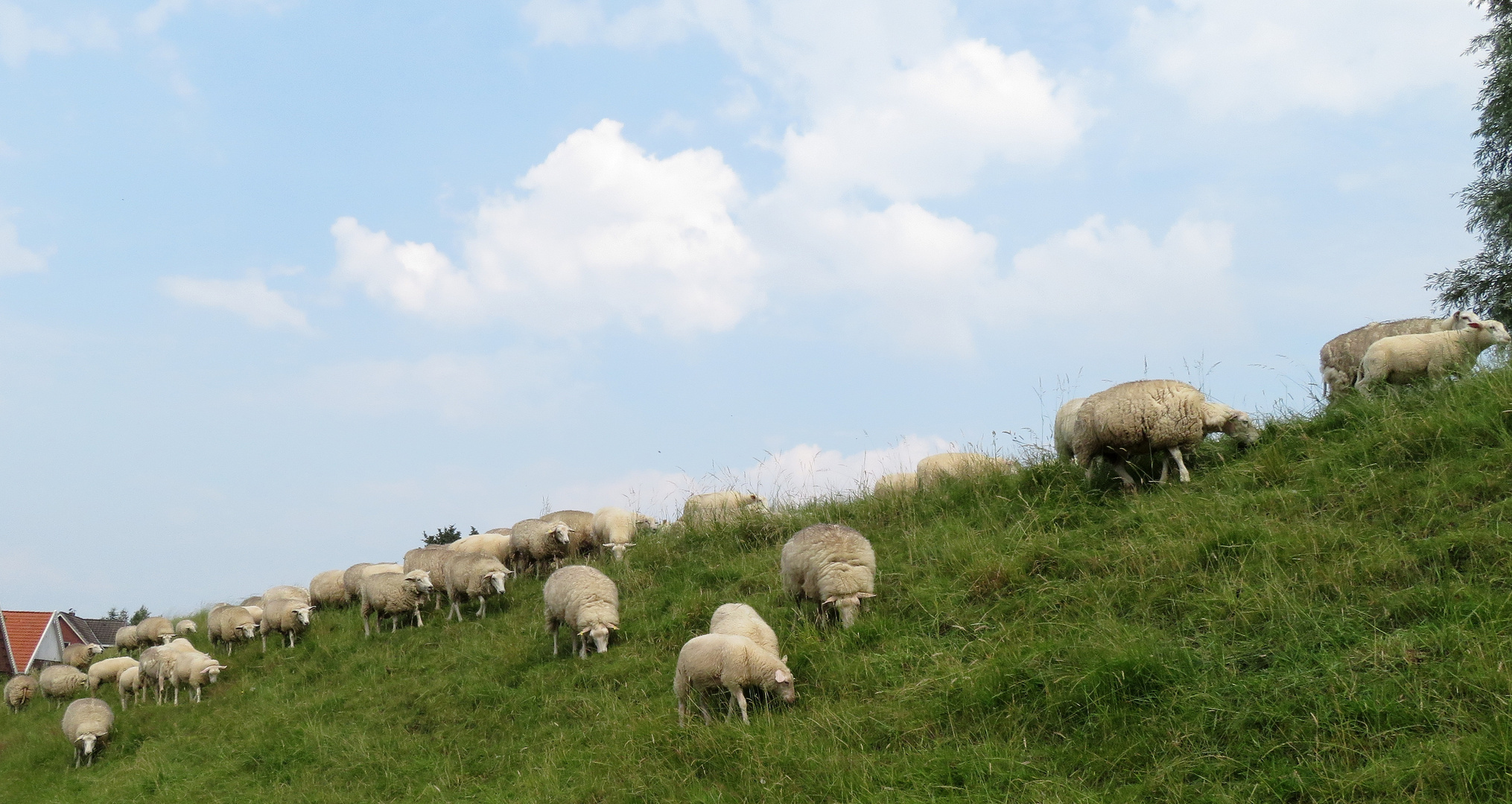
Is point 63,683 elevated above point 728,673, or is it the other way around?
point 63,683

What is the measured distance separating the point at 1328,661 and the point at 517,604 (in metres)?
11.8

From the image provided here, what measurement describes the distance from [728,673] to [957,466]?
696 centimetres

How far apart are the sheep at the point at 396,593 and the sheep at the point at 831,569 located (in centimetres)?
846

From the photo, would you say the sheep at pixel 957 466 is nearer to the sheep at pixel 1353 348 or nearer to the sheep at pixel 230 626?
the sheep at pixel 1353 348

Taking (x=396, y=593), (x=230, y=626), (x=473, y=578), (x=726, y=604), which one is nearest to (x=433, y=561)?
(x=396, y=593)

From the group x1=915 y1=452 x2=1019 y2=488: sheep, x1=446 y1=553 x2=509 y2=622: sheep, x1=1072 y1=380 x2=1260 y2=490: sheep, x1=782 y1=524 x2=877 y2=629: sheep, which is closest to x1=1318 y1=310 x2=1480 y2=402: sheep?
x1=1072 y1=380 x2=1260 y2=490: sheep

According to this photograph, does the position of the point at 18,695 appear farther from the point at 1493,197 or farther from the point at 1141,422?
the point at 1493,197

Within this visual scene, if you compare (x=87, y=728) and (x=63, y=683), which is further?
(x=63, y=683)

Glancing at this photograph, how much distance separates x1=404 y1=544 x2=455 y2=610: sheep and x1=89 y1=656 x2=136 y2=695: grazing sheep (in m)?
7.07

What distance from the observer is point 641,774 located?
7.33m

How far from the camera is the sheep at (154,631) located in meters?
22.2

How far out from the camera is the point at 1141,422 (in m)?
10.3

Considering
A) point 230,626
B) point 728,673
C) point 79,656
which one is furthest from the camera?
point 79,656

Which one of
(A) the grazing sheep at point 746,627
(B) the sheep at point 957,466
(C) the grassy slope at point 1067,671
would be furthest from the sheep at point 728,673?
(B) the sheep at point 957,466
